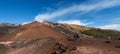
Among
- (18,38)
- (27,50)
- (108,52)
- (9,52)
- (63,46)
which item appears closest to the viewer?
(108,52)

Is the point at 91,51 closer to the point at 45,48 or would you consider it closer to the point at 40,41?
the point at 45,48

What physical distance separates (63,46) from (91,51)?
247 inches

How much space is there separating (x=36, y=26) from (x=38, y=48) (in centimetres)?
2174

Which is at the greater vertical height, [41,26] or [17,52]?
[41,26]

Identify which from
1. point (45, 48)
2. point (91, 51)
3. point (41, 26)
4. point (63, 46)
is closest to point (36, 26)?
point (41, 26)

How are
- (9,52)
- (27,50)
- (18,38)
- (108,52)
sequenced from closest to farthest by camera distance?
(108,52), (27,50), (9,52), (18,38)

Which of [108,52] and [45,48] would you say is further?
[45,48]

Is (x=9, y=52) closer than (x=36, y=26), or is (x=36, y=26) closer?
(x=9, y=52)

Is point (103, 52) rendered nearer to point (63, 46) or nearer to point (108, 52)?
point (108, 52)

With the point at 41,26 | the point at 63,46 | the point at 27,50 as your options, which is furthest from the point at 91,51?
the point at 41,26

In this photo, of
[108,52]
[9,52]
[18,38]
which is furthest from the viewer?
[18,38]

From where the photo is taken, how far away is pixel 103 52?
26672 millimetres

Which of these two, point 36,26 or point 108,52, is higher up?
point 36,26

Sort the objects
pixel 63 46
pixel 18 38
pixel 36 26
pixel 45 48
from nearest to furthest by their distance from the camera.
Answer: pixel 63 46, pixel 45 48, pixel 18 38, pixel 36 26
